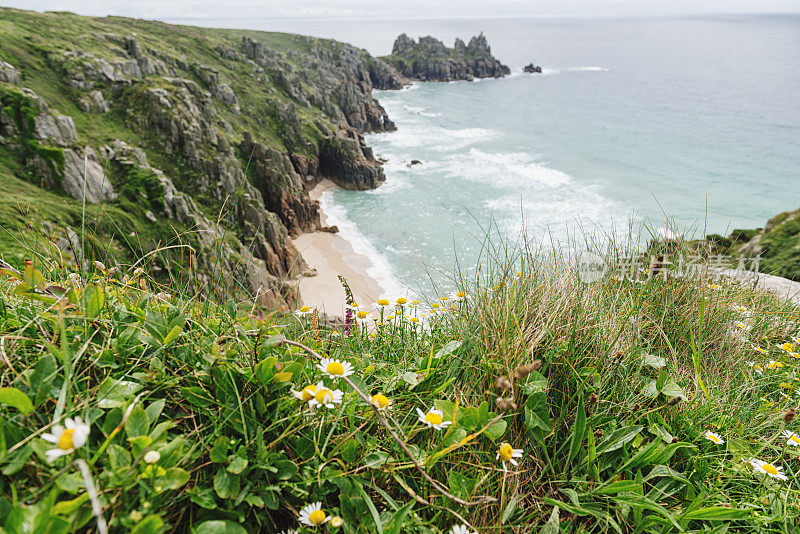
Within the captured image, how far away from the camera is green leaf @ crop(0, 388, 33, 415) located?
4.48 ft

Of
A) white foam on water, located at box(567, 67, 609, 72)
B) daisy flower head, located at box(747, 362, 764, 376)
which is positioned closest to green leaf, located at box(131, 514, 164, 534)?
daisy flower head, located at box(747, 362, 764, 376)

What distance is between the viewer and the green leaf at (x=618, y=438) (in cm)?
215

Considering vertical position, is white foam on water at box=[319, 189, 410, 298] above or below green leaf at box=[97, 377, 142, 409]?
below

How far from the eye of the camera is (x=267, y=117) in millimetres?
51250

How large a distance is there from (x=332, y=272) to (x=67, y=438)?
91.0 feet

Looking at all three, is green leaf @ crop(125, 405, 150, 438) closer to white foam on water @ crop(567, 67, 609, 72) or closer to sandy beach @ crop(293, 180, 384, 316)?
sandy beach @ crop(293, 180, 384, 316)

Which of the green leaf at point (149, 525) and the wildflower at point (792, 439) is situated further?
the wildflower at point (792, 439)

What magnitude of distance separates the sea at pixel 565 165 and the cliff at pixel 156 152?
5.53m

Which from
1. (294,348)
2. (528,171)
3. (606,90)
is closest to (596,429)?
(294,348)

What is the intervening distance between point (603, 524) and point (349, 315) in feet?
7.34

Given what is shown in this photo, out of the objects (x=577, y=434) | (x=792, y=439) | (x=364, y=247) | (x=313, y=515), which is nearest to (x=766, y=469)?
(x=792, y=439)

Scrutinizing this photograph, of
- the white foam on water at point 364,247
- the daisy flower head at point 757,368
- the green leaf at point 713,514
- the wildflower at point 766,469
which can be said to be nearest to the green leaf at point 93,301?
the green leaf at point 713,514

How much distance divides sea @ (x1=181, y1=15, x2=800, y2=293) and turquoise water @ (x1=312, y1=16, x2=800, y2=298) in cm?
23

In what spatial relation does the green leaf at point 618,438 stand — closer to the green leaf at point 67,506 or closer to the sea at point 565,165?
the green leaf at point 67,506
